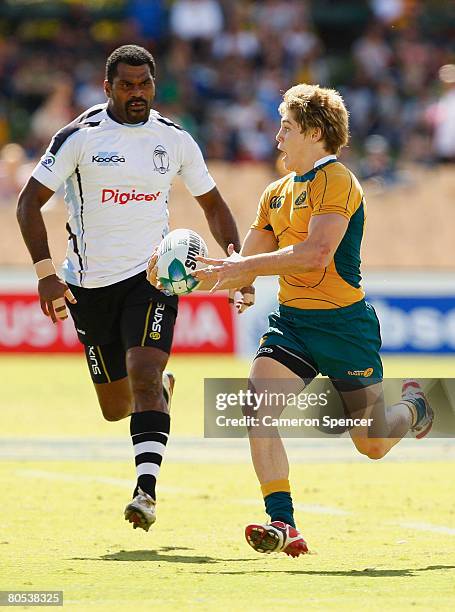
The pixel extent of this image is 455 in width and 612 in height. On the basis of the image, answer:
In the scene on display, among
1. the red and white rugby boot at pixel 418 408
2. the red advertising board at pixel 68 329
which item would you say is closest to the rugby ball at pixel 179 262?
the red and white rugby boot at pixel 418 408

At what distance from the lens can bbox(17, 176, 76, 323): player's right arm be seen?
26.7ft

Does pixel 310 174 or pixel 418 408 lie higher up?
pixel 310 174

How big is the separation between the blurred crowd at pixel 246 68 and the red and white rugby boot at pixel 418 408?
550 inches

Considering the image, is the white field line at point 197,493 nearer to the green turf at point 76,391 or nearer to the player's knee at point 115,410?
the player's knee at point 115,410

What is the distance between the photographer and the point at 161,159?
8.66 metres

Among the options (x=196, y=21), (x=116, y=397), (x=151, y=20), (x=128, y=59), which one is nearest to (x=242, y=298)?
(x=116, y=397)

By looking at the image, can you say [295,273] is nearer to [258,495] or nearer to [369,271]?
[258,495]

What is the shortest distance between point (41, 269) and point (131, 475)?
9.27 ft

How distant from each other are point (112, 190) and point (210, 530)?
6.91ft

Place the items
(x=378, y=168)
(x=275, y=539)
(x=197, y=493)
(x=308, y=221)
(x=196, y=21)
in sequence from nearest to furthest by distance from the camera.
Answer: (x=275, y=539), (x=308, y=221), (x=197, y=493), (x=378, y=168), (x=196, y=21)

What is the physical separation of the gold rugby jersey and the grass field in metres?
1.35

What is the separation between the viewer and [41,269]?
8180 mm

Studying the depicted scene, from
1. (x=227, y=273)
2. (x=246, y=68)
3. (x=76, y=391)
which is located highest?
(x=246, y=68)

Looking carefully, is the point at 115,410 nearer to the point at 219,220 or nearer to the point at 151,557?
the point at 219,220
